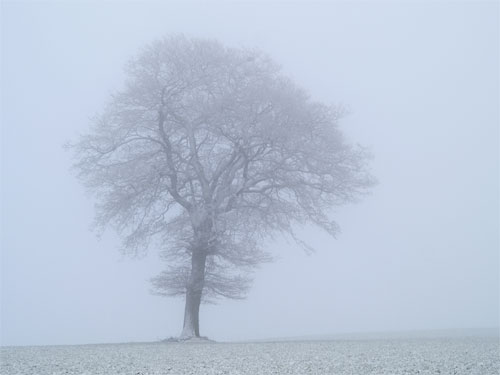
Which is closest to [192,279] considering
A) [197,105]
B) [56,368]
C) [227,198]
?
[227,198]

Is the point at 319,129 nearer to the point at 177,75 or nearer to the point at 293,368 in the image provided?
the point at 177,75

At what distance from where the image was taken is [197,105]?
22672mm

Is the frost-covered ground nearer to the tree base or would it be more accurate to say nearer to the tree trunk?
the tree base

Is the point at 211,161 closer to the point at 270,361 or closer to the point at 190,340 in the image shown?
the point at 190,340

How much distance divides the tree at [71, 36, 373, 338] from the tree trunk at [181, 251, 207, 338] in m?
0.04

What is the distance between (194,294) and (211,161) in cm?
480

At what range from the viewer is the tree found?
22.3 meters

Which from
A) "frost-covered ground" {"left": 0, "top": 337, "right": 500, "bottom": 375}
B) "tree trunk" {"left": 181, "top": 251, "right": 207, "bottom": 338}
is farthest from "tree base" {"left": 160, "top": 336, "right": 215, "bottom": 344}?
"frost-covered ground" {"left": 0, "top": 337, "right": 500, "bottom": 375}

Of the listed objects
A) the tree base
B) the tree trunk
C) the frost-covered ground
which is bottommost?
the frost-covered ground

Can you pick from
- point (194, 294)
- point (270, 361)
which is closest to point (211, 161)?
point (194, 294)

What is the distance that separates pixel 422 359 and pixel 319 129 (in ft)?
35.9

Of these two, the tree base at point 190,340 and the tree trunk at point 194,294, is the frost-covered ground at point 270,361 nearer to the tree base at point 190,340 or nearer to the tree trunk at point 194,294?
the tree base at point 190,340

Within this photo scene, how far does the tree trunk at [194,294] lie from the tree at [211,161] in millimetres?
37

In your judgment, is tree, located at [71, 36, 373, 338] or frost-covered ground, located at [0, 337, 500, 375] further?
tree, located at [71, 36, 373, 338]
